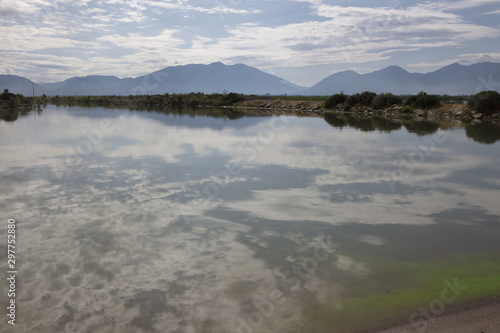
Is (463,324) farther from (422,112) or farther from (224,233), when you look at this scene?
(422,112)

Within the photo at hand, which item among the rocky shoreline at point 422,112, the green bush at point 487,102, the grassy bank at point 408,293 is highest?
the green bush at point 487,102

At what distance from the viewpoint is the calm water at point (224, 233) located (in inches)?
205

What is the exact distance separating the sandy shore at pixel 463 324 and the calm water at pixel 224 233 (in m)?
0.70

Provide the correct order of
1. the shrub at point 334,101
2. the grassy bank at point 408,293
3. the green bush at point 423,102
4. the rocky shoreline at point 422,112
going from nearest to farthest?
the grassy bank at point 408,293 < the rocky shoreline at point 422,112 < the green bush at point 423,102 < the shrub at point 334,101

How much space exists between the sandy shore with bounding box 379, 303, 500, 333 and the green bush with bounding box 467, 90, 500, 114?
146 ft

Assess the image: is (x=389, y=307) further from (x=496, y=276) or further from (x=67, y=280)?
(x=67, y=280)

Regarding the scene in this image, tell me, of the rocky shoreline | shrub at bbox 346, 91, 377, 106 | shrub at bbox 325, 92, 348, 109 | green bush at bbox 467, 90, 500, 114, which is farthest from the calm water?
shrub at bbox 325, 92, 348, 109

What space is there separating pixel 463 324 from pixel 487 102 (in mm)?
45179

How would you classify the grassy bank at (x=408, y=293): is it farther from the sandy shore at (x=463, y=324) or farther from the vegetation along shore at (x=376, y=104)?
the vegetation along shore at (x=376, y=104)

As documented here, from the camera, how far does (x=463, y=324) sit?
4.72 m

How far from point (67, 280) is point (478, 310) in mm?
5892

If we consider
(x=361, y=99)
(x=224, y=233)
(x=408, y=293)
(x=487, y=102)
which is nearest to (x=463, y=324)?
(x=408, y=293)

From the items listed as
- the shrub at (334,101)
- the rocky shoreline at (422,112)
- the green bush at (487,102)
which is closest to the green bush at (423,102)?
the rocky shoreline at (422,112)

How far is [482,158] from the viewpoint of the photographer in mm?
17406
